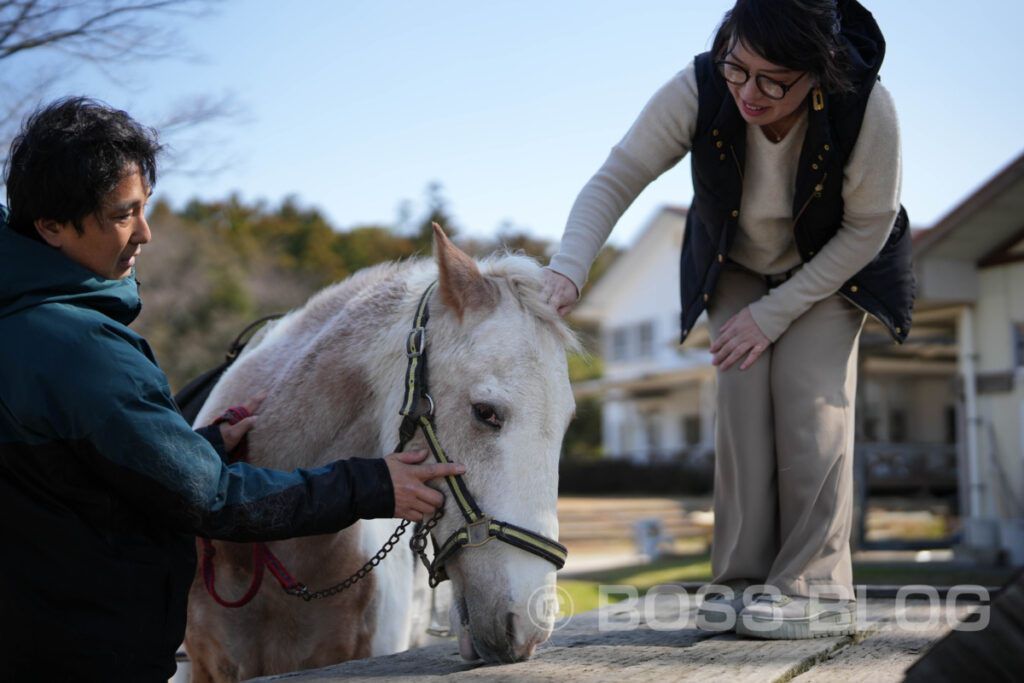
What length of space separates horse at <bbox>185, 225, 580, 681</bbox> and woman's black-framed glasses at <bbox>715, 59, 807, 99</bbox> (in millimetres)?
839

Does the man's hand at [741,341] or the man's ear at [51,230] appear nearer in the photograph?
the man's ear at [51,230]

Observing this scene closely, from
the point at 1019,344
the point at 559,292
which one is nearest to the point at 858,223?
the point at 559,292

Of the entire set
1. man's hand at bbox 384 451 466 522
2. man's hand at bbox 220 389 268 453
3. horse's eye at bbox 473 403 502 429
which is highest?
horse's eye at bbox 473 403 502 429

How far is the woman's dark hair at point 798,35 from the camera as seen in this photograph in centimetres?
267

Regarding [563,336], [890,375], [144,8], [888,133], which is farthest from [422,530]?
[890,375]

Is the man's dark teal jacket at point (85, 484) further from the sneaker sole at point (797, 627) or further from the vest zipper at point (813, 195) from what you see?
the vest zipper at point (813, 195)

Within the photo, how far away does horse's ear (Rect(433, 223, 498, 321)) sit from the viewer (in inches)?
101

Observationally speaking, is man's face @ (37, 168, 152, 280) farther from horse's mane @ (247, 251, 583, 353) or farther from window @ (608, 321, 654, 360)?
window @ (608, 321, 654, 360)

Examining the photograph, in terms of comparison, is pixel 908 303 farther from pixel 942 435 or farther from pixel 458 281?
pixel 942 435

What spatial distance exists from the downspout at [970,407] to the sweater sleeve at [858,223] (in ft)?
37.2

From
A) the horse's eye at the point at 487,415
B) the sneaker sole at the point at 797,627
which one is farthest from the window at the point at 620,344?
the horse's eye at the point at 487,415

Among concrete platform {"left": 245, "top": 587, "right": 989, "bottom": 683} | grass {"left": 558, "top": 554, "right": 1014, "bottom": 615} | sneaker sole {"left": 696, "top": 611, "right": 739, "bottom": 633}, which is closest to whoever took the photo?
concrete platform {"left": 245, "top": 587, "right": 989, "bottom": 683}

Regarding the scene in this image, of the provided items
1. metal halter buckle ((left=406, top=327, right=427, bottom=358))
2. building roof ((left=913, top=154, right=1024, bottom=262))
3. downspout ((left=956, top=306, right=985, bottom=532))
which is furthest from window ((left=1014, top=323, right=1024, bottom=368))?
metal halter buckle ((left=406, top=327, right=427, bottom=358))

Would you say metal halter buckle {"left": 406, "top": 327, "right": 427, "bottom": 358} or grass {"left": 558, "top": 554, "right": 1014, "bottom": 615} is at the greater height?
metal halter buckle {"left": 406, "top": 327, "right": 427, "bottom": 358}
